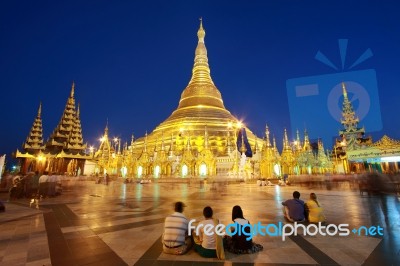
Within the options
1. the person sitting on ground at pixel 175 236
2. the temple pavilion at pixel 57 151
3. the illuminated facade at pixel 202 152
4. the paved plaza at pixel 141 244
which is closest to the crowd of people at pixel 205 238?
the person sitting on ground at pixel 175 236

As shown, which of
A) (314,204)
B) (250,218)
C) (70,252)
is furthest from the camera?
(250,218)

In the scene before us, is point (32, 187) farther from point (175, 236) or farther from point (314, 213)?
point (314, 213)

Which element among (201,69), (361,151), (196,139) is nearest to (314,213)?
(361,151)

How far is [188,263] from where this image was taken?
Answer: 3.70 metres

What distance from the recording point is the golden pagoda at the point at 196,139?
97.2ft

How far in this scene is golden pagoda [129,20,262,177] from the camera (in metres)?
29.6

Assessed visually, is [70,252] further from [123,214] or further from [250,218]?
[250,218]

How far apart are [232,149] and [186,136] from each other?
8139 mm

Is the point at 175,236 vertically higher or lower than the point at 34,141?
lower

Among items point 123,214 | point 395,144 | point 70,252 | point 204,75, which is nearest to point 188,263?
point 70,252

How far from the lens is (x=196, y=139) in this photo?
35.8 m

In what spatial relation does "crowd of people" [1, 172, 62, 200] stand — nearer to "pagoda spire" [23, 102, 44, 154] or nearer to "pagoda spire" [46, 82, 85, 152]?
"pagoda spire" [46, 82, 85, 152]

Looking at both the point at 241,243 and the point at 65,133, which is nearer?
the point at 241,243

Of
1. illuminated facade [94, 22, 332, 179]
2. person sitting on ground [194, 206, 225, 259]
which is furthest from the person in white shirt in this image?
illuminated facade [94, 22, 332, 179]
